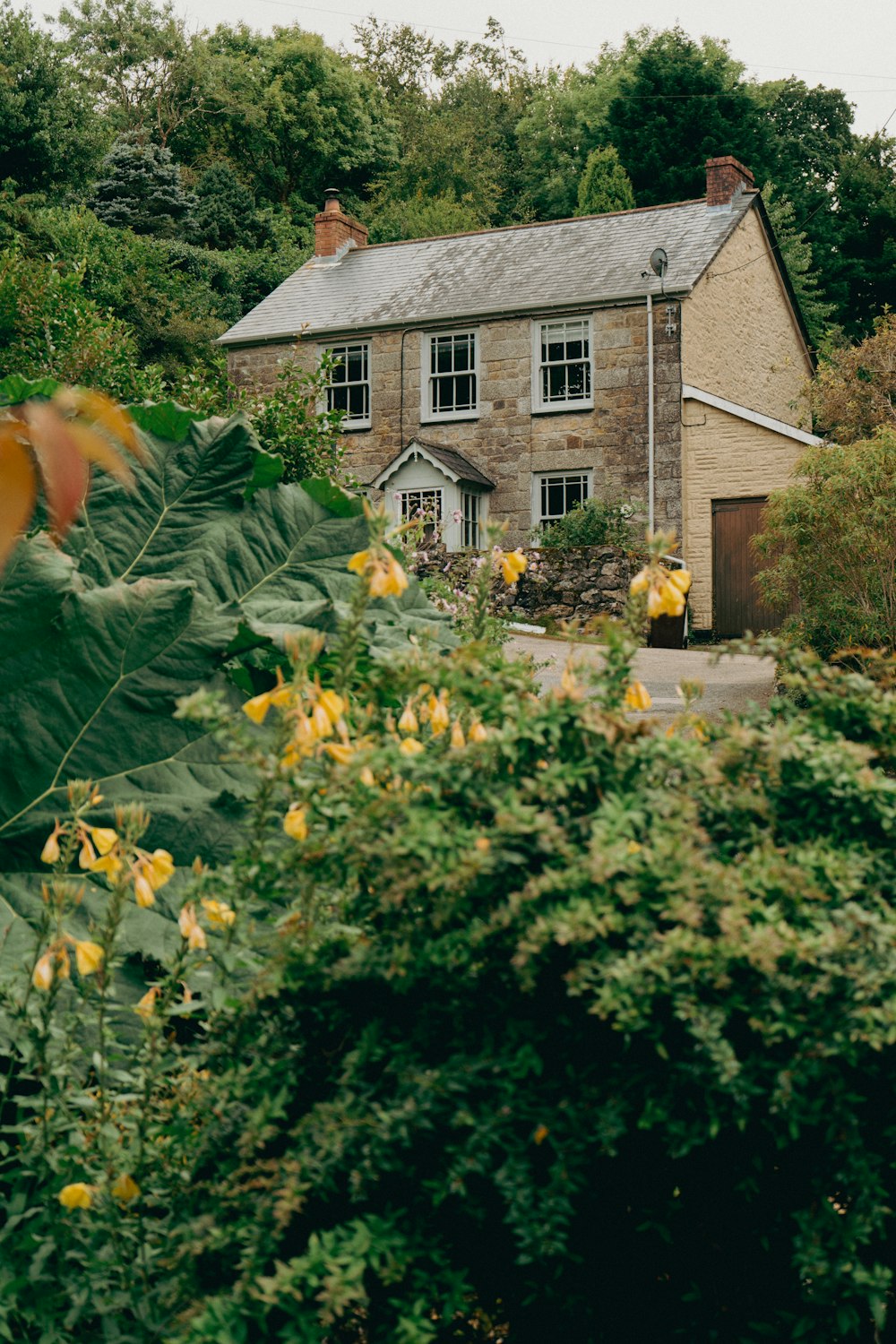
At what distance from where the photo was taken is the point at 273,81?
143 feet

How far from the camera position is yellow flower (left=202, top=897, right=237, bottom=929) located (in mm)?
2242

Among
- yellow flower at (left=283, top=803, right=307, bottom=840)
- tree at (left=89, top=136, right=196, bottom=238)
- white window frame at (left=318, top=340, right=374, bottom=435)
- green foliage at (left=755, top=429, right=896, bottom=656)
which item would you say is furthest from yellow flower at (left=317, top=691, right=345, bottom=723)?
tree at (left=89, top=136, right=196, bottom=238)

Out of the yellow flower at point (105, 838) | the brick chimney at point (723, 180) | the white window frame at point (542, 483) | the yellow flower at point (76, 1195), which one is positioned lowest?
the yellow flower at point (76, 1195)

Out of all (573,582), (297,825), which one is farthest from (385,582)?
(573,582)

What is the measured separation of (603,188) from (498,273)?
39.4ft

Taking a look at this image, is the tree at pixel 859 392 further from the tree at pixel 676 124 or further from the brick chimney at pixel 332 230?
the tree at pixel 676 124

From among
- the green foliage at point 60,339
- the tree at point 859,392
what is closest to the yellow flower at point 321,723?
the green foliage at point 60,339

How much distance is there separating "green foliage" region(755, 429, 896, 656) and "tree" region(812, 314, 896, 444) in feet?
21.7

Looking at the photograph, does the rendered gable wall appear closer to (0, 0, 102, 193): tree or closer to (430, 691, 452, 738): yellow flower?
(0, 0, 102, 193): tree

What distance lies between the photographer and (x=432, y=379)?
24.9 meters

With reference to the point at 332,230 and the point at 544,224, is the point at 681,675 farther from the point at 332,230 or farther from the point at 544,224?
the point at 332,230

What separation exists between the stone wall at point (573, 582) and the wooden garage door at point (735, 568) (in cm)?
214

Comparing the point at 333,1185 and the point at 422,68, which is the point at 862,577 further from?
the point at 422,68

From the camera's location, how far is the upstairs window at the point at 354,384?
83.2 feet
